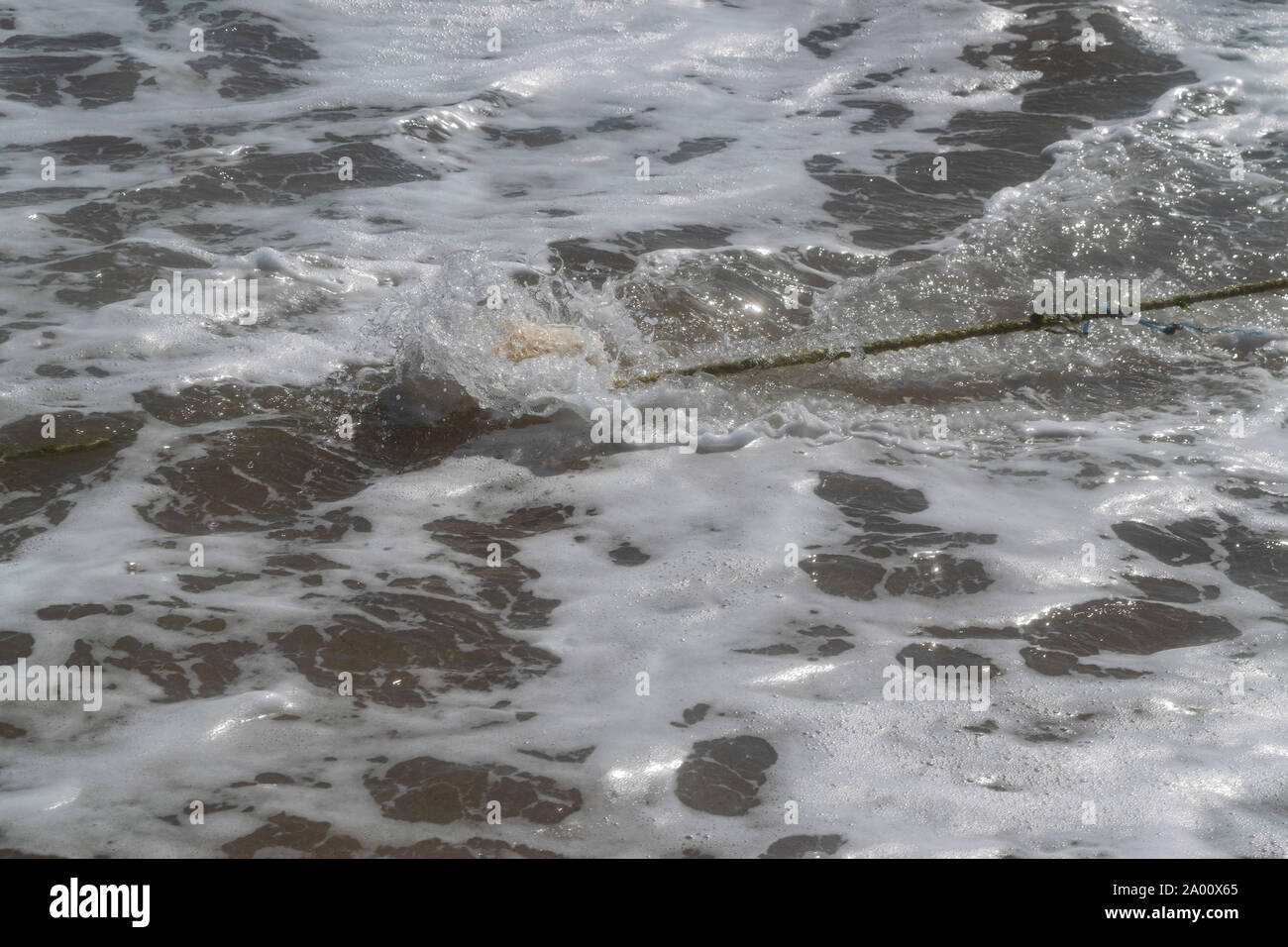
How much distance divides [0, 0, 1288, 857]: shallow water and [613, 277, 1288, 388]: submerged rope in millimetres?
73

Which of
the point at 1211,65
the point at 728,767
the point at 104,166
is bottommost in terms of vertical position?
the point at 728,767

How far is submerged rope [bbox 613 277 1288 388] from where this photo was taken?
5.23 metres

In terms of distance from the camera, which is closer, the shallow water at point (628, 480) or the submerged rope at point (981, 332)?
the shallow water at point (628, 480)

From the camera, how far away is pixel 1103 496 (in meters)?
4.46

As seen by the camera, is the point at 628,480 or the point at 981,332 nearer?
the point at 628,480

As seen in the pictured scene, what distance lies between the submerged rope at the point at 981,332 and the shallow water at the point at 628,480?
0.24ft

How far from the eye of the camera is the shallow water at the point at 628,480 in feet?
9.93

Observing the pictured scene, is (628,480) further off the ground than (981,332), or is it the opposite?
(981,332)

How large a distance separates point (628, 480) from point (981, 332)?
6.83 ft

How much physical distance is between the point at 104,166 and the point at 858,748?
20.5 feet

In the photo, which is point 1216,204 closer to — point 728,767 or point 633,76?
point 633,76

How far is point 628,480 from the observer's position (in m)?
4.53

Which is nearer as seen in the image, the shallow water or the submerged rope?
the shallow water

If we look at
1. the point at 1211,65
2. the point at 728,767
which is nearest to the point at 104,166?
the point at 728,767
